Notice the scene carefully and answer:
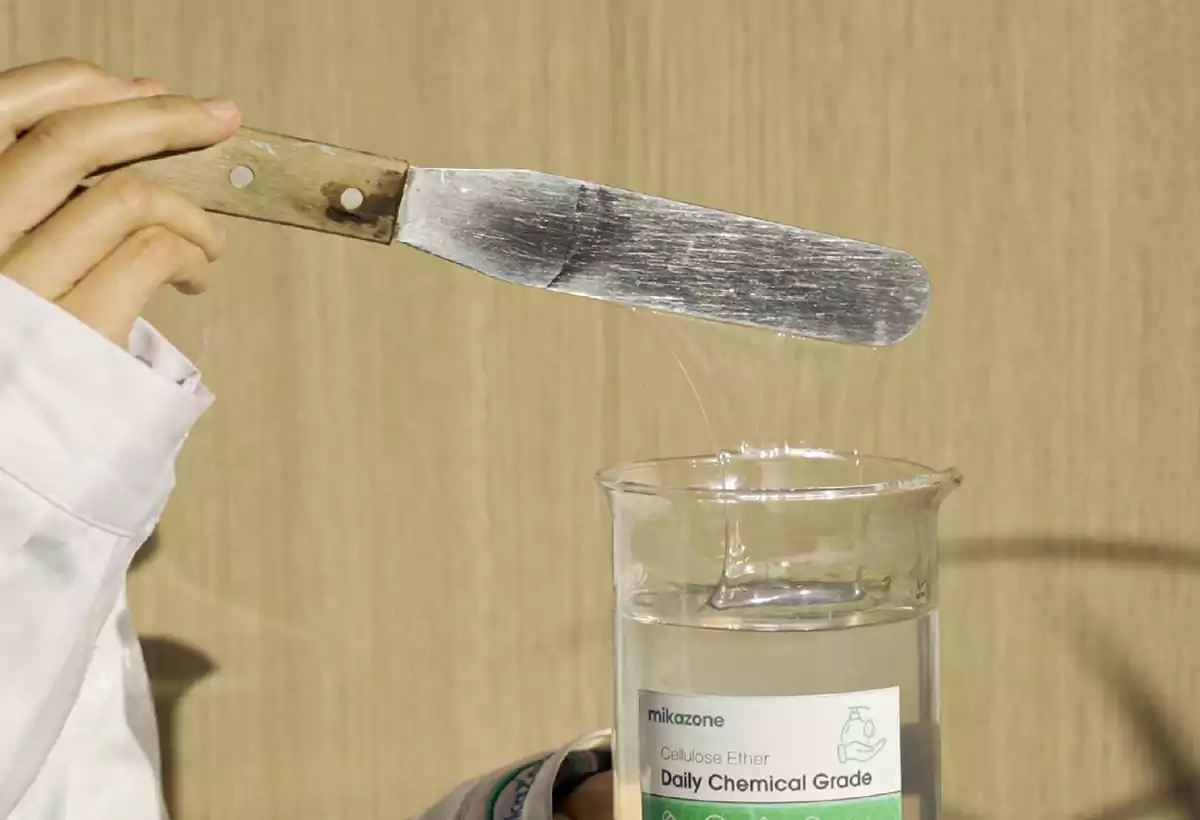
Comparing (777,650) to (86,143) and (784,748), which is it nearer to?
(784,748)

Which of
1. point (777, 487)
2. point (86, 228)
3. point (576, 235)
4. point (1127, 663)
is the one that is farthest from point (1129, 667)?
point (86, 228)

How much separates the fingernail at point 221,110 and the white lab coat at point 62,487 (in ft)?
Answer: 0.21

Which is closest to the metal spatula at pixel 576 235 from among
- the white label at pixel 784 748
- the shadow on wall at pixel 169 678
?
the white label at pixel 784 748

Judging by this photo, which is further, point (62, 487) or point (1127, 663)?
point (1127, 663)

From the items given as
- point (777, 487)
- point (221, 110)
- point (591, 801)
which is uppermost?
point (221, 110)

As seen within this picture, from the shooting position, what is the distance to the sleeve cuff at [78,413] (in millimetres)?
323

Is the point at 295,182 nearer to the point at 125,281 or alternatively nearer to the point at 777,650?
the point at 125,281

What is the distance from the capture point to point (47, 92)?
0.34m

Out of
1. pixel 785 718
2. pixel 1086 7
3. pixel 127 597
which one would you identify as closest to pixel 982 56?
pixel 1086 7

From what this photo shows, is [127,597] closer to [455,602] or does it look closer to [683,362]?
[455,602]

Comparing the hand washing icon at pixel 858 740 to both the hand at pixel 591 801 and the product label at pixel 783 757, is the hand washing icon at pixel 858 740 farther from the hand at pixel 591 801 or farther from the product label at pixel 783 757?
the hand at pixel 591 801

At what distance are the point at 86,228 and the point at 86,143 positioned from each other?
0.02 m

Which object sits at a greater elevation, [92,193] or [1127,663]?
[92,193]

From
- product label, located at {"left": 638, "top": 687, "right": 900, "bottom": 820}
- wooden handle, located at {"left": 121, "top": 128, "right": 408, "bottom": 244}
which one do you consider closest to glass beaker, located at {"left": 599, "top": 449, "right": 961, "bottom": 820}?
product label, located at {"left": 638, "top": 687, "right": 900, "bottom": 820}
